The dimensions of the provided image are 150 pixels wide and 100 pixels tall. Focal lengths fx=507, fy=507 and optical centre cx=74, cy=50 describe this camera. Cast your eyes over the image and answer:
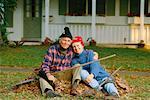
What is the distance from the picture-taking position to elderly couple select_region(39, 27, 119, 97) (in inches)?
361

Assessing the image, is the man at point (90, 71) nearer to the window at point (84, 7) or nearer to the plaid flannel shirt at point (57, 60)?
the plaid flannel shirt at point (57, 60)

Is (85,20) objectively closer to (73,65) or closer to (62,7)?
(62,7)

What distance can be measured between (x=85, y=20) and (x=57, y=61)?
15.3 m

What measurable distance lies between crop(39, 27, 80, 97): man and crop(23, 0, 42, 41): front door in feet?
53.4

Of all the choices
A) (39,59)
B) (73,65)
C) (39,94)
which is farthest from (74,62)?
(39,59)

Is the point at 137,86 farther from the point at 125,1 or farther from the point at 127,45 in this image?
the point at 125,1

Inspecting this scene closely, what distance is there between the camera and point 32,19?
2611cm

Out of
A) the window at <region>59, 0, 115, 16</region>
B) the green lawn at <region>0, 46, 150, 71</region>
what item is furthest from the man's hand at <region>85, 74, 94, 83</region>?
the window at <region>59, 0, 115, 16</region>

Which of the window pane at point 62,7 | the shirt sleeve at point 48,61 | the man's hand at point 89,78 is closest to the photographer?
the man's hand at point 89,78

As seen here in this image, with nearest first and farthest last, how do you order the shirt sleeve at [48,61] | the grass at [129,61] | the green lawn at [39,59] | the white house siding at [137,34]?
the shirt sleeve at [48,61] → the grass at [129,61] → the green lawn at [39,59] → the white house siding at [137,34]

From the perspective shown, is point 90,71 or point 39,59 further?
point 39,59

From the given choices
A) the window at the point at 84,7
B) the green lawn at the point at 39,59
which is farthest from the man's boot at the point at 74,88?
the window at the point at 84,7

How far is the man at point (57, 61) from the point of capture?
9.20 metres

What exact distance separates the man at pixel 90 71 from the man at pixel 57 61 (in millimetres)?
119
